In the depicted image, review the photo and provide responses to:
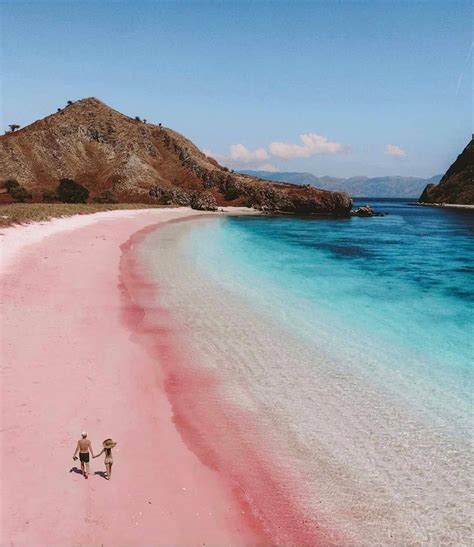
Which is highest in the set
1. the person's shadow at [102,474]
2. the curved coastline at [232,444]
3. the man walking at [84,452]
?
the man walking at [84,452]

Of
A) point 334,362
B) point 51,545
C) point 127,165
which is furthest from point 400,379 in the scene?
point 127,165

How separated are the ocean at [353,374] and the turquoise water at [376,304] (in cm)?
8

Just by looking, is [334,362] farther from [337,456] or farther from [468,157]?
[468,157]

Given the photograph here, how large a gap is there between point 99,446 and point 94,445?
113mm

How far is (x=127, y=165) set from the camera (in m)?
104

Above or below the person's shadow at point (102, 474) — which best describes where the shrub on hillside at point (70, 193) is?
above

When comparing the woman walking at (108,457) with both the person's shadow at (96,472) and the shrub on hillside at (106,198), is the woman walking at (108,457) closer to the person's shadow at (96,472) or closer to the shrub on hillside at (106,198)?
Answer: the person's shadow at (96,472)

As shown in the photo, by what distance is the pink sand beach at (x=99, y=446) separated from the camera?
24.0 ft

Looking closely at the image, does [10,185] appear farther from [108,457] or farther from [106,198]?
[108,457]

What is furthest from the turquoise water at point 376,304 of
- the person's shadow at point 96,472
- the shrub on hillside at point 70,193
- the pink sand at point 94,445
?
the shrub on hillside at point 70,193

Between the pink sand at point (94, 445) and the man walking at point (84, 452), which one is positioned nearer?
the pink sand at point (94, 445)

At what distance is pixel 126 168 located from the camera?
103000 millimetres

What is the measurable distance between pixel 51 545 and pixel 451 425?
31.8 feet

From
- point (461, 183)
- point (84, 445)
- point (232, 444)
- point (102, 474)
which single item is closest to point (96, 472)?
point (102, 474)
